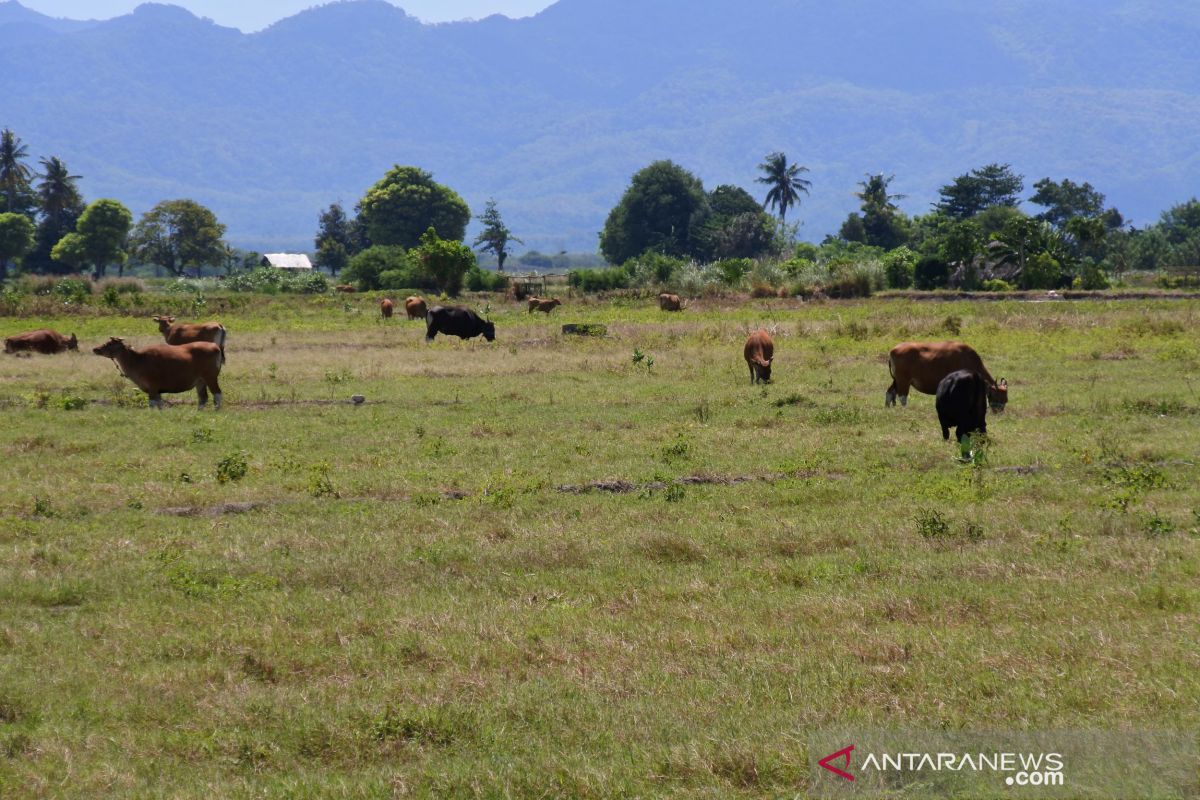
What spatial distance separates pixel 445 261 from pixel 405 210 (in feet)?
224

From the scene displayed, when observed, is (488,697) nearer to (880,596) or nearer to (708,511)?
(880,596)

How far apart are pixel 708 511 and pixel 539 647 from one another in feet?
15.9

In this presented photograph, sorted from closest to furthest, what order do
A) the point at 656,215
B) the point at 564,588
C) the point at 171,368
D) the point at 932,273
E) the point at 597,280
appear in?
the point at 564,588 < the point at 171,368 < the point at 932,273 < the point at 597,280 < the point at 656,215

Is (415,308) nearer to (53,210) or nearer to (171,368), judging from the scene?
(171,368)

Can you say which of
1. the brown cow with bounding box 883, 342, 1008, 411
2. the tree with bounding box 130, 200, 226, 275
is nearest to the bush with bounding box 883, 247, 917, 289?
the brown cow with bounding box 883, 342, 1008, 411

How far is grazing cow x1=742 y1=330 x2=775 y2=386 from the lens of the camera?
25000 mm

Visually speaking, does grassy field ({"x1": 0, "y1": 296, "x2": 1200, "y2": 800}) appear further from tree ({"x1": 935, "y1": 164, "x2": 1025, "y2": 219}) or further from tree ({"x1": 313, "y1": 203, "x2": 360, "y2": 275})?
tree ({"x1": 935, "y1": 164, "x2": 1025, "y2": 219})

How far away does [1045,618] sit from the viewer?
8.77m

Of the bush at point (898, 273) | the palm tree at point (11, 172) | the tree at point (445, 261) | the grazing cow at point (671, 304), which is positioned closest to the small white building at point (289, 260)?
the palm tree at point (11, 172)

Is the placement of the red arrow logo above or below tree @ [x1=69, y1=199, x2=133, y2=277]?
below

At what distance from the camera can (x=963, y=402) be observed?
16.6m

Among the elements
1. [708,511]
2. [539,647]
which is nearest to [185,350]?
[708,511]

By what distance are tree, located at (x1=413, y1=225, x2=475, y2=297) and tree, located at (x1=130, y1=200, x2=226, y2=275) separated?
61.6m

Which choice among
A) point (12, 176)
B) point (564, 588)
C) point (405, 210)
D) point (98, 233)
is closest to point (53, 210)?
point (12, 176)
